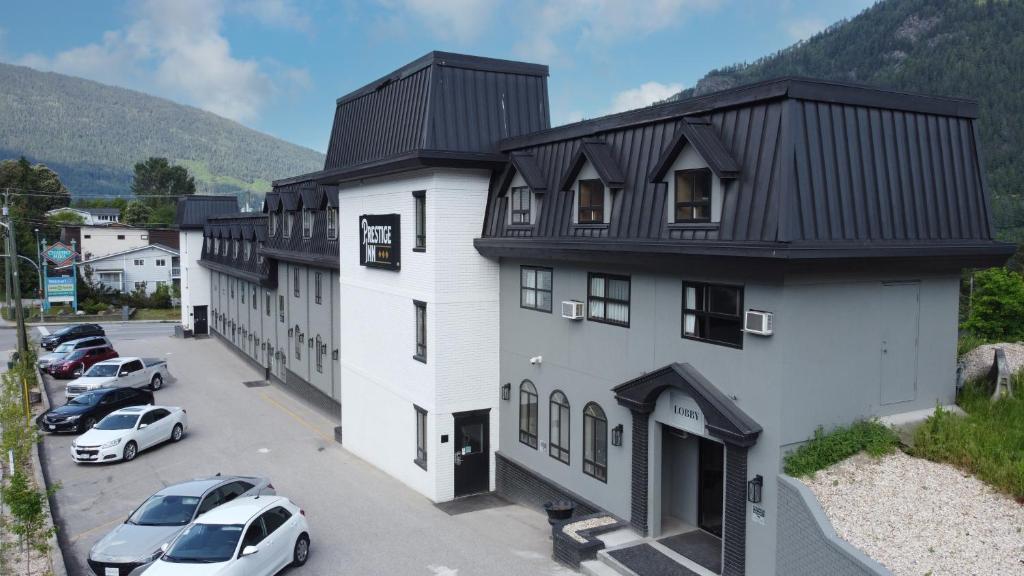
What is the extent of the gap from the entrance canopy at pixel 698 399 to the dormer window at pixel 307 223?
19.9 meters

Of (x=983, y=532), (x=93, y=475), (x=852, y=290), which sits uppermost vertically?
(x=852, y=290)

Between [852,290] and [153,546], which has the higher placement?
[852,290]

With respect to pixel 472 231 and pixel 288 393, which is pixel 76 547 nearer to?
pixel 472 231

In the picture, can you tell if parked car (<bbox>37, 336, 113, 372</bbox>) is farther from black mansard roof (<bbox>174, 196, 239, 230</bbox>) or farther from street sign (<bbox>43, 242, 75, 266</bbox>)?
street sign (<bbox>43, 242, 75, 266</bbox>)

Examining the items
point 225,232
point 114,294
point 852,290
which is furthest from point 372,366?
point 114,294

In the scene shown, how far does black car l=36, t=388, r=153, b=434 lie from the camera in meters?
27.3

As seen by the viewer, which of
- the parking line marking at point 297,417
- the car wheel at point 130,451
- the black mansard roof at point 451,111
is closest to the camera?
the black mansard roof at point 451,111

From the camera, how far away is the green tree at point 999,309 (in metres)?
24.1

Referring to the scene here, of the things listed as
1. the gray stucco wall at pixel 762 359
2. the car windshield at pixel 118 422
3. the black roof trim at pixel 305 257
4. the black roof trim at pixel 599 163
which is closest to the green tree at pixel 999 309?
the gray stucco wall at pixel 762 359

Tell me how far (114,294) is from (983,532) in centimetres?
7563

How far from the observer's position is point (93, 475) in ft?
74.6

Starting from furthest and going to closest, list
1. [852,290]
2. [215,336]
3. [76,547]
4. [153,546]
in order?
1. [215,336]
2. [76,547]
3. [153,546]
4. [852,290]

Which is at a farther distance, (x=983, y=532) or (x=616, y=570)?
(x=616, y=570)

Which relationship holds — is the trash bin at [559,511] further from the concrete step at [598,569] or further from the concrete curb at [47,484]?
the concrete curb at [47,484]
